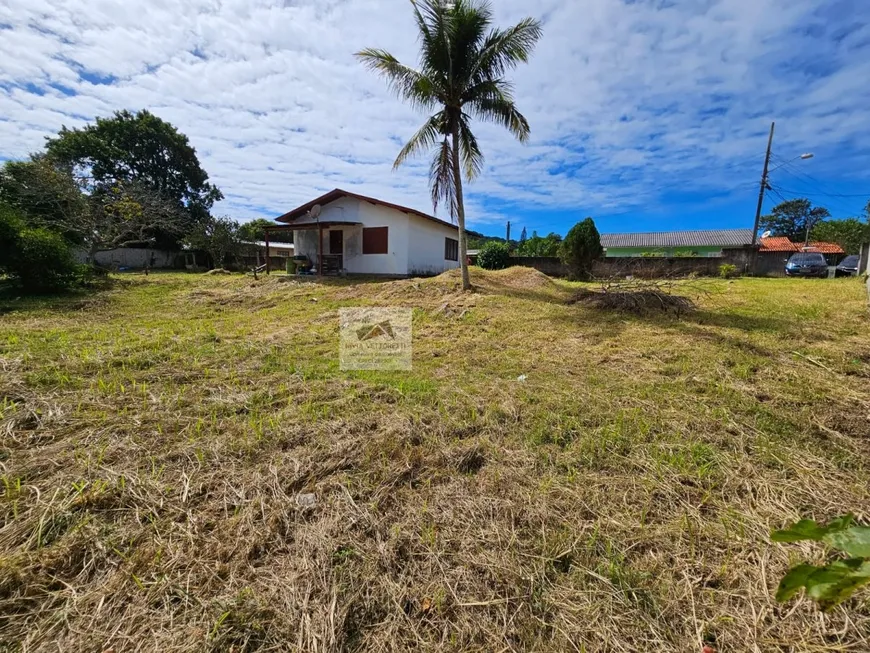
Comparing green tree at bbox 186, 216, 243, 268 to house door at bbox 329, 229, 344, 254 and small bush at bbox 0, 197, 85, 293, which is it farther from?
small bush at bbox 0, 197, 85, 293

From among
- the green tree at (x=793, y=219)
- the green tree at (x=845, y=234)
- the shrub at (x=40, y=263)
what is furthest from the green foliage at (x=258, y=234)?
the green tree at (x=793, y=219)

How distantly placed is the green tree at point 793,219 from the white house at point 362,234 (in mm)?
56654

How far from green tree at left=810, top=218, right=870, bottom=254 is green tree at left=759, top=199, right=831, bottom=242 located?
11.0m

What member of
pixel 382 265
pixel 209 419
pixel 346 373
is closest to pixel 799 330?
pixel 346 373

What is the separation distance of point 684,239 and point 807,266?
751 inches

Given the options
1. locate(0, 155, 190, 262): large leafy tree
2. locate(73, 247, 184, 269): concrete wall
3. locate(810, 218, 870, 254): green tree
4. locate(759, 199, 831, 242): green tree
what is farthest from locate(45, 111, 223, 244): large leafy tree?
locate(759, 199, 831, 242): green tree

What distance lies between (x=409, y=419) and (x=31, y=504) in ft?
7.19

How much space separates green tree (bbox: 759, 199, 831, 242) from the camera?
47.5m

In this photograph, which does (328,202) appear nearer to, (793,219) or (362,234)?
(362,234)

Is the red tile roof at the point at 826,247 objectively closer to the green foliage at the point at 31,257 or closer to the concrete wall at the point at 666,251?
the concrete wall at the point at 666,251

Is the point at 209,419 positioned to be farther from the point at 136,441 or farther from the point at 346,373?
the point at 346,373

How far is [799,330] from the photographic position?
5.57 metres

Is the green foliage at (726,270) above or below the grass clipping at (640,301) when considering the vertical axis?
above
